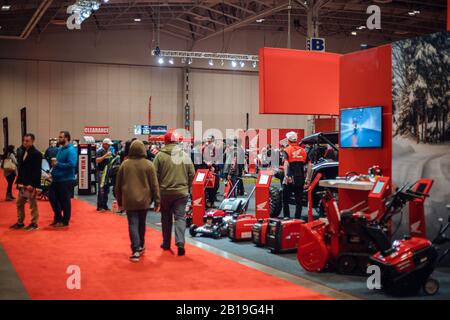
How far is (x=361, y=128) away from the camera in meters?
7.64

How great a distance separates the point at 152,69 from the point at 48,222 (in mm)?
21192

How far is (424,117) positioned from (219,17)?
69.8ft

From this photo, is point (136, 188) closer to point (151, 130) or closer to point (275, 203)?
point (275, 203)

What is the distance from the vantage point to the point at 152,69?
30.4m

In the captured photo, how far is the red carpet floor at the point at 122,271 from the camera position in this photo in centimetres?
528

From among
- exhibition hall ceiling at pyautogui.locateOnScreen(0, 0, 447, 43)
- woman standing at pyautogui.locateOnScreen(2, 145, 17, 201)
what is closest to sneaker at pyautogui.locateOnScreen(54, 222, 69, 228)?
woman standing at pyautogui.locateOnScreen(2, 145, 17, 201)

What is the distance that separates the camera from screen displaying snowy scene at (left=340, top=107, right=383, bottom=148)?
737 centimetres

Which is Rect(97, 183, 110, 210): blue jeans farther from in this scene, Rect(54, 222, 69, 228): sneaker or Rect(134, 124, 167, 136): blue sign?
Rect(134, 124, 167, 136): blue sign

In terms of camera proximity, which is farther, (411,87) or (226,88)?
(226,88)

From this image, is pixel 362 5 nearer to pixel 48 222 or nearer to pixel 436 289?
pixel 48 222

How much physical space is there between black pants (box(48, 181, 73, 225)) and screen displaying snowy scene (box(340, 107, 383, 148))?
15.2 ft

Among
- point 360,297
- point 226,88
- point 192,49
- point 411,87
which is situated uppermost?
point 192,49

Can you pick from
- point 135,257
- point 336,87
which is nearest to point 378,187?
point 135,257
